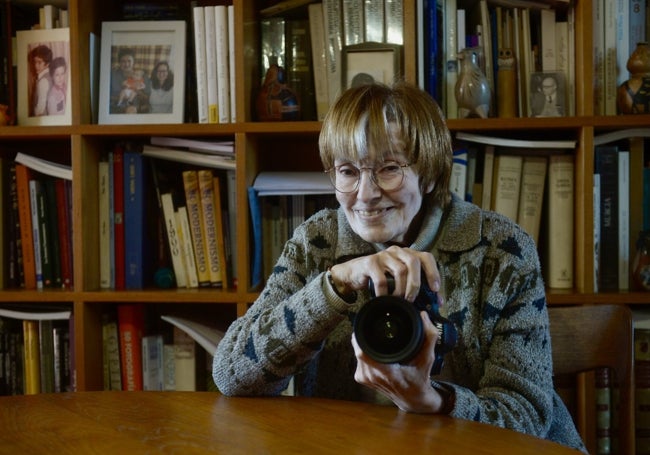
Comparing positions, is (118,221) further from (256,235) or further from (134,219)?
(256,235)

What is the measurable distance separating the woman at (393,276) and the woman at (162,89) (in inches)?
24.5

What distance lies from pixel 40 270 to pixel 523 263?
1185 mm

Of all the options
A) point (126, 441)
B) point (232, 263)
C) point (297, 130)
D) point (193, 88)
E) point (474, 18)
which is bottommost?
point (126, 441)

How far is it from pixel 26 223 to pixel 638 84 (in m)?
1.45

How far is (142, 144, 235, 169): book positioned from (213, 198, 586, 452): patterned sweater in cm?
47

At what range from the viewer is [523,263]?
1.21 meters

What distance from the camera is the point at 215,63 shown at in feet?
5.67

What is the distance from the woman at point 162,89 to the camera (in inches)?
69.9

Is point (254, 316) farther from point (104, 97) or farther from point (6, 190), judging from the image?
point (6, 190)

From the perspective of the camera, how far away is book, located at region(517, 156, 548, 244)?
1.70 meters

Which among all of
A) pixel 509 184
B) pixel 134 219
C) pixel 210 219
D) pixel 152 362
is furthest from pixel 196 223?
pixel 509 184

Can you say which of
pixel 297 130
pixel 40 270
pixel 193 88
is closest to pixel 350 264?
pixel 297 130

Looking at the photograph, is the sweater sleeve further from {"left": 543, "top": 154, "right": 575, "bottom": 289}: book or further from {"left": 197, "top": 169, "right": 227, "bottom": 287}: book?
{"left": 543, "top": 154, "right": 575, "bottom": 289}: book

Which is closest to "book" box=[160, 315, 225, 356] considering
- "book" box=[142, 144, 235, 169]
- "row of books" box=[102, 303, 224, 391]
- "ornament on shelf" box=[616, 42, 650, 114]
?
"row of books" box=[102, 303, 224, 391]
